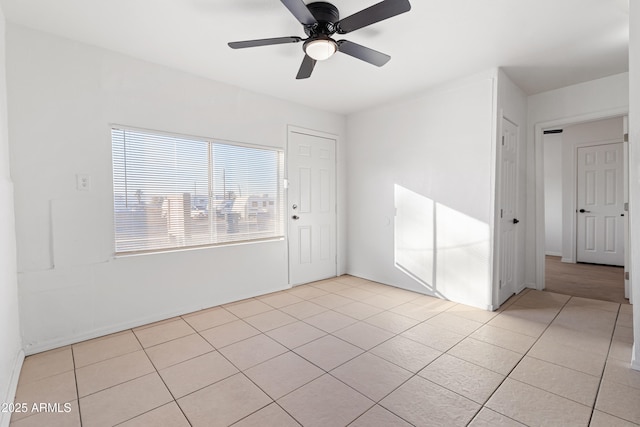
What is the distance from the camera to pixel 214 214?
3.35 m

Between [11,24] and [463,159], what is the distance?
424 cm

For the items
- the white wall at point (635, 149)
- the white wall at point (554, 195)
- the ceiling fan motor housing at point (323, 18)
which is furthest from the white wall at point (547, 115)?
Result: the ceiling fan motor housing at point (323, 18)

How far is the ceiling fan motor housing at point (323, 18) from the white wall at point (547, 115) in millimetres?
3273

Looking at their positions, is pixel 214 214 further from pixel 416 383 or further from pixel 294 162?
pixel 416 383

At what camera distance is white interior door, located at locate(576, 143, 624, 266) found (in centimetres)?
495

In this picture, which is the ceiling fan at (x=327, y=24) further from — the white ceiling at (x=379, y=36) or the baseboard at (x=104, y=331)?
the baseboard at (x=104, y=331)

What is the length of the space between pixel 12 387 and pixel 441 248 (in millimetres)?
3888

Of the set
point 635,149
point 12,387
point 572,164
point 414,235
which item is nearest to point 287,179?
point 414,235

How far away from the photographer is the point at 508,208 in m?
3.45

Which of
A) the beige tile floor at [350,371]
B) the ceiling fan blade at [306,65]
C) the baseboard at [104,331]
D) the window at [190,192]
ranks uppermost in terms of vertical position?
the ceiling fan blade at [306,65]

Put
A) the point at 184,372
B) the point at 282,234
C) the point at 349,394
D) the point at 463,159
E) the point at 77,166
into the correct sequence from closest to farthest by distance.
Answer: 1. the point at 349,394
2. the point at 184,372
3. the point at 77,166
4. the point at 463,159
5. the point at 282,234

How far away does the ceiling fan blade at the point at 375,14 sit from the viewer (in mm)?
1678

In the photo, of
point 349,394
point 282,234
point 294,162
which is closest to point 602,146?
point 294,162

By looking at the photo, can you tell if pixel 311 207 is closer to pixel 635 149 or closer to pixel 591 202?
pixel 635 149
